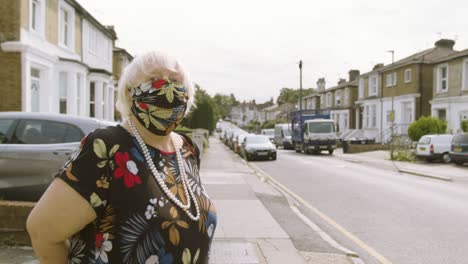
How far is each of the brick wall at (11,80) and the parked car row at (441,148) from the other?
18.6 m

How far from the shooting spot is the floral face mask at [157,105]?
6.61 ft

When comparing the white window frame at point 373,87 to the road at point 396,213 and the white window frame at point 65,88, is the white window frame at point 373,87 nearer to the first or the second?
the road at point 396,213

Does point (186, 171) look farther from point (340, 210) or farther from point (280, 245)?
point (340, 210)

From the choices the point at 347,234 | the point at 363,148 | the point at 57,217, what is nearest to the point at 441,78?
the point at 363,148

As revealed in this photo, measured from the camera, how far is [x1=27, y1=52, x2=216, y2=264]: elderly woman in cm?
173

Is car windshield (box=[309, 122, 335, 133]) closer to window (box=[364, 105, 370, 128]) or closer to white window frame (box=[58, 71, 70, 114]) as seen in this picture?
window (box=[364, 105, 370, 128])

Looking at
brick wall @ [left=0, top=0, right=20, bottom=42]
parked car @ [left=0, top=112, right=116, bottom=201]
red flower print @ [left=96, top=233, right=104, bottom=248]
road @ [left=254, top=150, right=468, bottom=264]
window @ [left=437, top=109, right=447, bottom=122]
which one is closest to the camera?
red flower print @ [left=96, top=233, right=104, bottom=248]

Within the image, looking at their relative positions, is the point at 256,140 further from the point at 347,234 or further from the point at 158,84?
the point at 158,84

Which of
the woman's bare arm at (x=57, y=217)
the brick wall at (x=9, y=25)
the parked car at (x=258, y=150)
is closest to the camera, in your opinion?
the woman's bare arm at (x=57, y=217)

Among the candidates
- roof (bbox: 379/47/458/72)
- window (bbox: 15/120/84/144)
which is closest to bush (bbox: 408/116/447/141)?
roof (bbox: 379/47/458/72)

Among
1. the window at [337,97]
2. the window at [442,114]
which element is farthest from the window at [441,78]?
the window at [337,97]

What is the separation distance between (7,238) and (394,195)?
30.7 ft

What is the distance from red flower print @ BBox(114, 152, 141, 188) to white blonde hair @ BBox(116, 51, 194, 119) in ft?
1.08

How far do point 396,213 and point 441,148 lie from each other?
15445 millimetres
